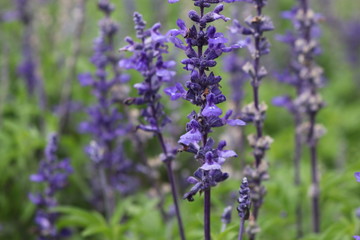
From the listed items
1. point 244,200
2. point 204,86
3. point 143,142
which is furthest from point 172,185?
point 143,142

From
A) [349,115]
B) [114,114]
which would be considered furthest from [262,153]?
[349,115]

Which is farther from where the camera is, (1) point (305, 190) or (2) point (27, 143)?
(2) point (27, 143)

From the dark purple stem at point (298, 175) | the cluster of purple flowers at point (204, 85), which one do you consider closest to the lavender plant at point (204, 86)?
the cluster of purple flowers at point (204, 85)

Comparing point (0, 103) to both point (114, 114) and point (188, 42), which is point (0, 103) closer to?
point (114, 114)

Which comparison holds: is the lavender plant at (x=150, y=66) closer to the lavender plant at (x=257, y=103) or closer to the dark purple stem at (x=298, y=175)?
the lavender plant at (x=257, y=103)

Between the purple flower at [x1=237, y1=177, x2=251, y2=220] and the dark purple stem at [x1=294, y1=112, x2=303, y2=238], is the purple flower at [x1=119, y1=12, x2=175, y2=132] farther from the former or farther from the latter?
the dark purple stem at [x1=294, y1=112, x2=303, y2=238]
